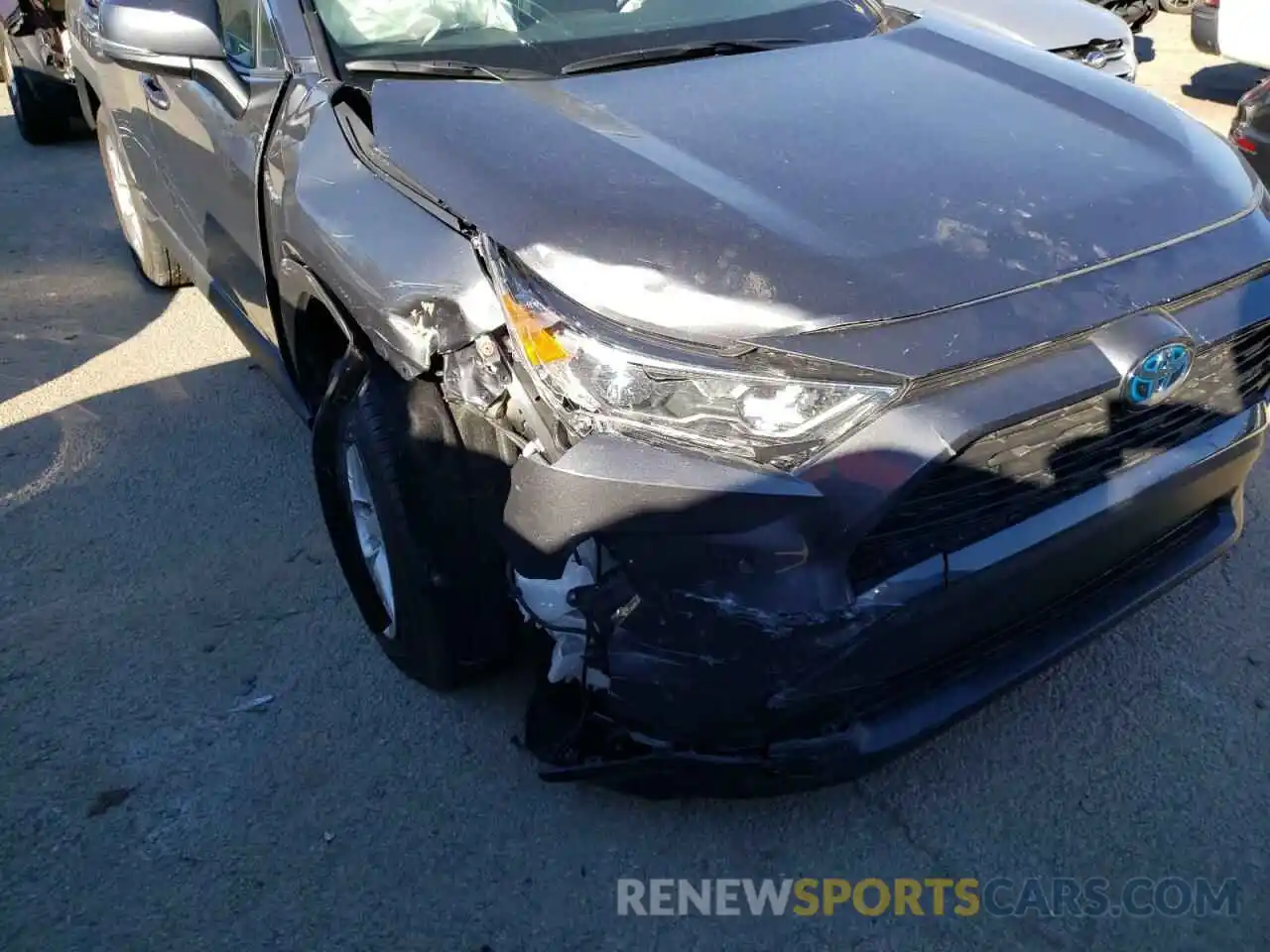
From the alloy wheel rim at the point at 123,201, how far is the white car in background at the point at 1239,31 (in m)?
6.85

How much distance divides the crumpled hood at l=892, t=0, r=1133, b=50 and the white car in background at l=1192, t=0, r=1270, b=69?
98.6 inches

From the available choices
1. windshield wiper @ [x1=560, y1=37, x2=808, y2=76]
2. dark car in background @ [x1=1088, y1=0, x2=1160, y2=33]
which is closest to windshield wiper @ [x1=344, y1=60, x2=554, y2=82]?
windshield wiper @ [x1=560, y1=37, x2=808, y2=76]

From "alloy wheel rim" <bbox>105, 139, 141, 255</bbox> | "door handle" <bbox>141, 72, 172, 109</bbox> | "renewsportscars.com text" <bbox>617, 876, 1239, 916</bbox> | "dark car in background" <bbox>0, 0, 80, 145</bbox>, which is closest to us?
"renewsportscars.com text" <bbox>617, 876, 1239, 916</bbox>

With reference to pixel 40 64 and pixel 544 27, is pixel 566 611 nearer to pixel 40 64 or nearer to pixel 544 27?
pixel 544 27

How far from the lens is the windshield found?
2779 mm

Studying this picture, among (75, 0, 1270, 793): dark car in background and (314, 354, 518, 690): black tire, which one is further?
(314, 354, 518, 690): black tire

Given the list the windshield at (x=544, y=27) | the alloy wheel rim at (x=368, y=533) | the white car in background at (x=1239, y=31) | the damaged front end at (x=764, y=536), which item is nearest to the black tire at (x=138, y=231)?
the windshield at (x=544, y=27)

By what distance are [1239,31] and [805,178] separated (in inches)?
265

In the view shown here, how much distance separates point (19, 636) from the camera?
300cm

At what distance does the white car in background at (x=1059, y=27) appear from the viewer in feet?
16.6

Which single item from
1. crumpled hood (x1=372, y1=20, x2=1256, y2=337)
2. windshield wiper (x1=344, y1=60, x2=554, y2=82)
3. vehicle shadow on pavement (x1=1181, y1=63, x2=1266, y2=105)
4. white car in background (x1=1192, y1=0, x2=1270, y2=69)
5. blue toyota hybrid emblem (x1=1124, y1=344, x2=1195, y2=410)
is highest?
windshield wiper (x1=344, y1=60, x2=554, y2=82)

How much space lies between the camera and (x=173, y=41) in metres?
2.84

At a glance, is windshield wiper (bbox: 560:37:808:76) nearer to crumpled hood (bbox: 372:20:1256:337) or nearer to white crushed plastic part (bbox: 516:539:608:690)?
crumpled hood (bbox: 372:20:1256:337)

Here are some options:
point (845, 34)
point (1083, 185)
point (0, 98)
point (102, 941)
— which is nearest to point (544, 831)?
point (102, 941)
